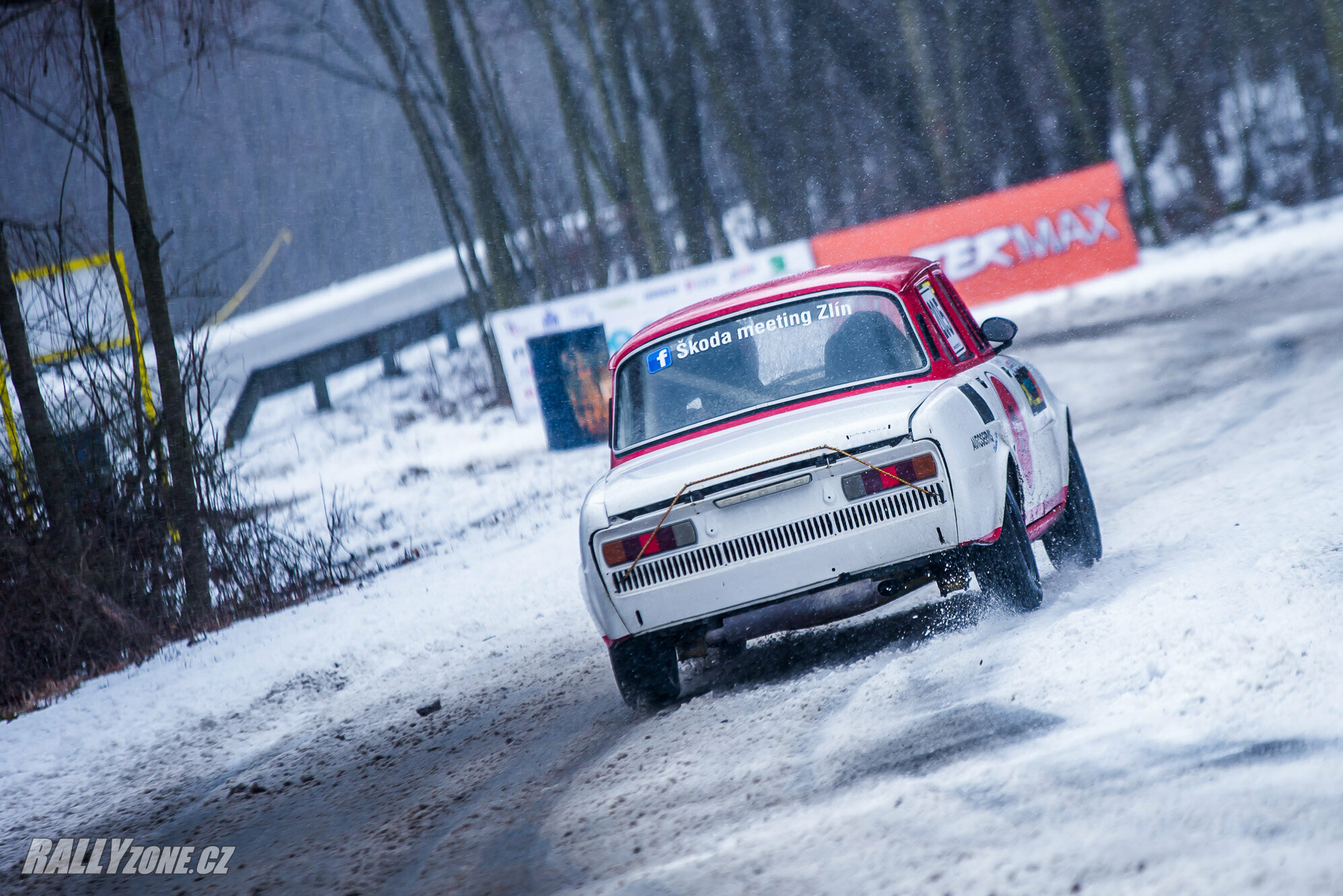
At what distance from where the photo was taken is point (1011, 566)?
5.28 metres

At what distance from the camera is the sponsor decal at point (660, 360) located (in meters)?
6.18

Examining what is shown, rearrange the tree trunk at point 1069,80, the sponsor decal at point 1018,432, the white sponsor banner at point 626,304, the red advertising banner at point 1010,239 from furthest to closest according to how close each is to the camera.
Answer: the tree trunk at point 1069,80 → the red advertising banner at point 1010,239 → the white sponsor banner at point 626,304 → the sponsor decal at point 1018,432

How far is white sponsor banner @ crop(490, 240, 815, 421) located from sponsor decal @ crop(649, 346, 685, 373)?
12732mm

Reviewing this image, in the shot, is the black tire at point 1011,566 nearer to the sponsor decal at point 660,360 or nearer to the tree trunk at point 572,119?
the sponsor decal at point 660,360

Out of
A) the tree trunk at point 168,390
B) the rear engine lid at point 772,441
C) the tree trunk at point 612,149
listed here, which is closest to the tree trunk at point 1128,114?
the tree trunk at point 612,149

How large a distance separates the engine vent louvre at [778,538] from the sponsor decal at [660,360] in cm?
127

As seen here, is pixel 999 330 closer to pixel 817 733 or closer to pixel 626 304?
pixel 817 733

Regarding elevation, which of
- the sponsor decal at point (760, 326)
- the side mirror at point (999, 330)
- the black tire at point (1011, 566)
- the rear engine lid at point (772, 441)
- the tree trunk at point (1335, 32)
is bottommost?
the black tire at point (1011, 566)

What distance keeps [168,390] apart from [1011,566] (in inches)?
324

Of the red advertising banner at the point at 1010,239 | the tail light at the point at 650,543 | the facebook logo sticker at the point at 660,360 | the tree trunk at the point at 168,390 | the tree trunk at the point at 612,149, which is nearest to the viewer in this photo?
the tail light at the point at 650,543

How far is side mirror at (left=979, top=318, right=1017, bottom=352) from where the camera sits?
20.7 feet

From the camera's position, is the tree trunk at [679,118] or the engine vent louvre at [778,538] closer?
the engine vent louvre at [778,538]

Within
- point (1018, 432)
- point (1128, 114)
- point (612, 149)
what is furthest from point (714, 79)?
point (1018, 432)

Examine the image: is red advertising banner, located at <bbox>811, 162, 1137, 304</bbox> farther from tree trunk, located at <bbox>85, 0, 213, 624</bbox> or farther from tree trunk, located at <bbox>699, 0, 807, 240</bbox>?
tree trunk, located at <bbox>699, 0, 807, 240</bbox>
